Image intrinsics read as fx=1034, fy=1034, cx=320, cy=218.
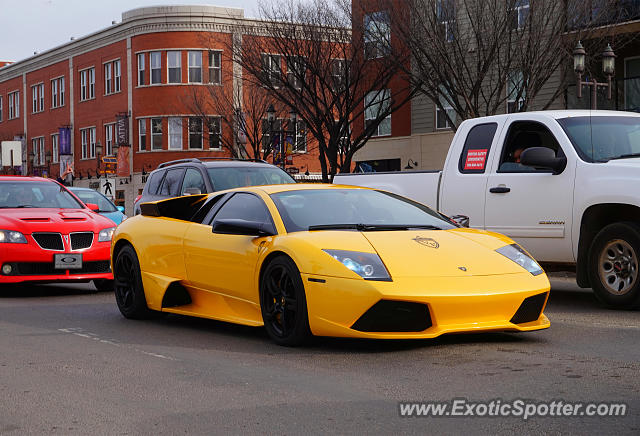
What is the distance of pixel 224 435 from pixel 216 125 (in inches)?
1908

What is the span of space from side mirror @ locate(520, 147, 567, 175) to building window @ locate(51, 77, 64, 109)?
197 feet

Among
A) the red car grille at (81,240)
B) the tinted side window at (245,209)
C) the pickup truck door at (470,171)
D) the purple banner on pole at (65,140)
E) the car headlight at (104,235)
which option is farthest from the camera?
the purple banner on pole at (65,140)

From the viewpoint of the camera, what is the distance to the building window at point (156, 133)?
57.5 meters

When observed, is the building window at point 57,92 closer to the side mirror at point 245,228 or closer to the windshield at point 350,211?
the windshield at point 350,211

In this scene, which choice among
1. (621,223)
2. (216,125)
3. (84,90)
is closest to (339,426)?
(621,223)

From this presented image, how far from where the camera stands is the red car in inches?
520

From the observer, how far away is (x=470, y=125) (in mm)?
11711

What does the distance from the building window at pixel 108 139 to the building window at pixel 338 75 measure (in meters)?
30.4

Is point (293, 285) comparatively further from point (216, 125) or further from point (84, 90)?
point (84, 90)

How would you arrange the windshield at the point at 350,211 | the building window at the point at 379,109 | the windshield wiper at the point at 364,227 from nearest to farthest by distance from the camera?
the windshield wiper at the point at 364,227, the windshield at the point at 350,211, the building window at the point at 379,109

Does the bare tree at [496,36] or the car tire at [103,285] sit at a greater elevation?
the bare tree at [496,36]

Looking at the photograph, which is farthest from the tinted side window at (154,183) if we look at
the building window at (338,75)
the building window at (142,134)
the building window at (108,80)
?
the building window at (108,80)

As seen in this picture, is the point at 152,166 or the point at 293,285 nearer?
the point at 293,285

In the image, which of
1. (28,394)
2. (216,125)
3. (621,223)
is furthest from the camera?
(216,125)
